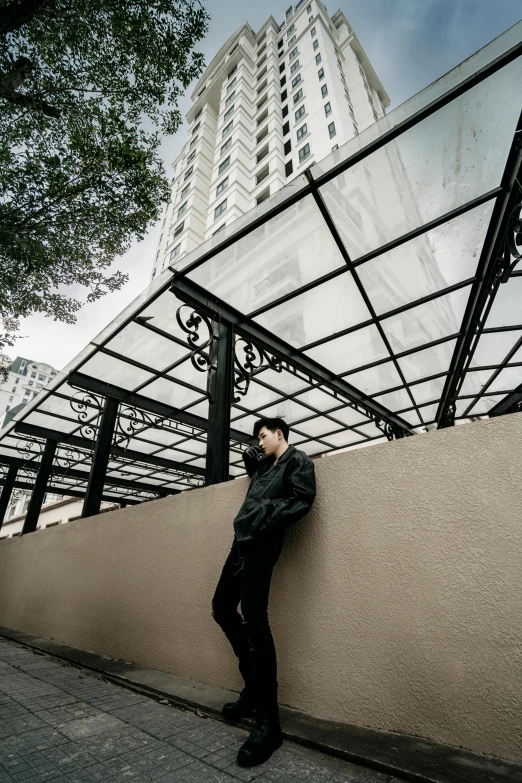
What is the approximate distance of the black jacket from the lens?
5.64 ft

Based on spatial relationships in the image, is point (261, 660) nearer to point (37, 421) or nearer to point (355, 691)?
point (355, 691)

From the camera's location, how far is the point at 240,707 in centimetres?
185

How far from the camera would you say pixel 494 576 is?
4.78 ft

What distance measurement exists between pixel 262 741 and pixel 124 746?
686mm

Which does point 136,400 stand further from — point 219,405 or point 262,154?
point 262,154

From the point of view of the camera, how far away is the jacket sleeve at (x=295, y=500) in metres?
1.70

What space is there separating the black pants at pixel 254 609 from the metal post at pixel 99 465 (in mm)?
3699

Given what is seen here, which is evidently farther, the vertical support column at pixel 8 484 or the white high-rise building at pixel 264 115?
the white high-rise building at pixel 264 115

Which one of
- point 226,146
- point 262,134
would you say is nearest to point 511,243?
point 262,134

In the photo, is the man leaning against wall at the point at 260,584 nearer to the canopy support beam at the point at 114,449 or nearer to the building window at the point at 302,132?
the canopy support beam at the point at 114,449

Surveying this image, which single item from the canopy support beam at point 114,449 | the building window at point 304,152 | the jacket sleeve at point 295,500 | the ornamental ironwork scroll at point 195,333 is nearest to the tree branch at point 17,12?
the ornamental ironwork scroll at point 195,333

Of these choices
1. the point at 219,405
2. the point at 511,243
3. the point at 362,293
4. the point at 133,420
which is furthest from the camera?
the point at 133,420

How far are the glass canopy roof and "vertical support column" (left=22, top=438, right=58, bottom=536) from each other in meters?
0.33

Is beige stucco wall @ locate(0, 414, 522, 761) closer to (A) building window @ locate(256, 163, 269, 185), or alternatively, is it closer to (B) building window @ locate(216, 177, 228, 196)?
(A) building window @ locate(256, 163, 269, 185)
